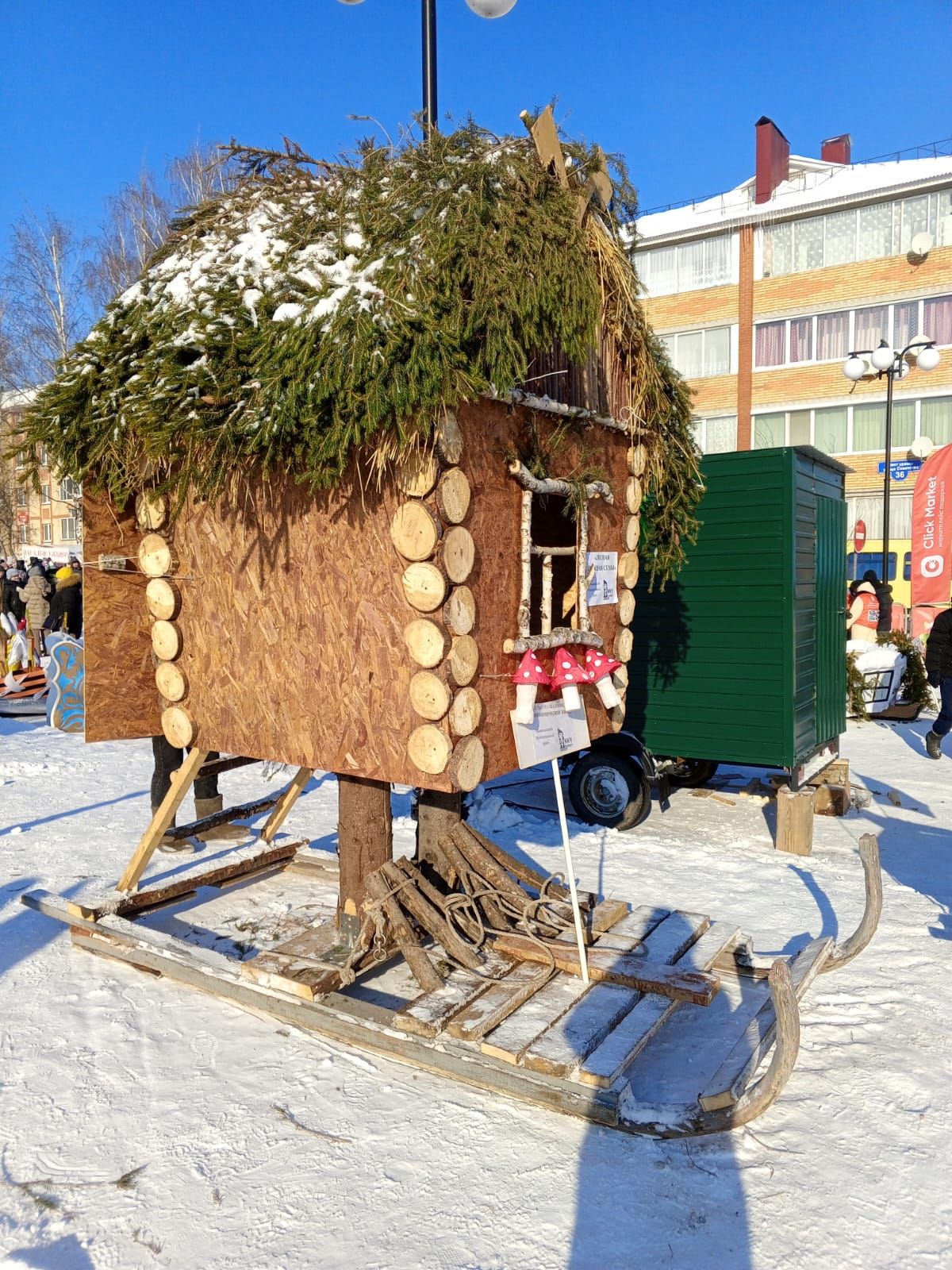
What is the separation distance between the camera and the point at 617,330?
4523 mm

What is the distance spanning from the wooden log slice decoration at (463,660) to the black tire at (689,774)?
541 centimetres

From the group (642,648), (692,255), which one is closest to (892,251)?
(692,255)

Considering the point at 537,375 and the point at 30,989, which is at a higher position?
the point at 537,375

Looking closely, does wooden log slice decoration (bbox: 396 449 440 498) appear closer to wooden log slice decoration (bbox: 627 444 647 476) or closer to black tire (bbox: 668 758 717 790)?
wooden log slice decoration (bbox: 627 444 647 476)

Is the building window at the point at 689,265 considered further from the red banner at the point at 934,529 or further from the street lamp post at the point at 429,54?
the street lamp post at the point at 429,54

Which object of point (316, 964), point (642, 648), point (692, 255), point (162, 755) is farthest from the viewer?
point (692, 255)

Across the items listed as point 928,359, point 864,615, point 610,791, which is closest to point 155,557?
point 610,791

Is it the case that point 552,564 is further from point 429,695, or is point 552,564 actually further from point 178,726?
point 178,726

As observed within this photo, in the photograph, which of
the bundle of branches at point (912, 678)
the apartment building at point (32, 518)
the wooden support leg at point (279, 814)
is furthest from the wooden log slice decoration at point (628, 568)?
the bundle of branches at point (912, 678)

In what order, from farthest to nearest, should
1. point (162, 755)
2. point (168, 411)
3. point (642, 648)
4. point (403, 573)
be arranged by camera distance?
point (642, 648) → point (162, 755) → point (168, 411) → point (403, 573)

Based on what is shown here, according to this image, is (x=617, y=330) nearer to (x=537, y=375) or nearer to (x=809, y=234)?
(x=537, y=375)

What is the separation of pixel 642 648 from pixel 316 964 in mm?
4324

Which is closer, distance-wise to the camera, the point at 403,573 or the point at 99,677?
the point at 403,573

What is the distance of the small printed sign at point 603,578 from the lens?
477cm
